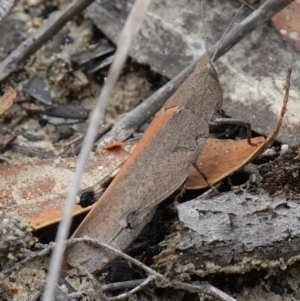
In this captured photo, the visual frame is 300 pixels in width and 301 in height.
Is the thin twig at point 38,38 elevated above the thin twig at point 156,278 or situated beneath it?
elevated above

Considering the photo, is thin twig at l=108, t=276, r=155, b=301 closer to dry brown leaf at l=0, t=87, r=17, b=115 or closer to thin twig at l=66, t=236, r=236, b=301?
thin twig at l=66, t=236, r=236, b=301

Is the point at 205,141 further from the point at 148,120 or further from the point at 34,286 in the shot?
the point at 34,286

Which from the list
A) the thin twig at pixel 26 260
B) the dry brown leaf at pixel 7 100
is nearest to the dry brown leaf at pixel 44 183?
the thin twig at pixel 26 260

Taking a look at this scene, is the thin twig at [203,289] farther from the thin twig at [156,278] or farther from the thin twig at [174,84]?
the thin twig at [174,84]

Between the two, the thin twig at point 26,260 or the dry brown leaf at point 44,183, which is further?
the dry brown leaf at point 44,183

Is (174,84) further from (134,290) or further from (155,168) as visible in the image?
(134,290)

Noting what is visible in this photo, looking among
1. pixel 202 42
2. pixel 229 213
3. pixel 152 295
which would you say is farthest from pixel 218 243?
pixel 202 42

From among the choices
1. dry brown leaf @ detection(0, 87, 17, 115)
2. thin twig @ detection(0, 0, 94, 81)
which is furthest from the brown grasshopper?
thin twig @ detection(0, 0, 94, 81)
